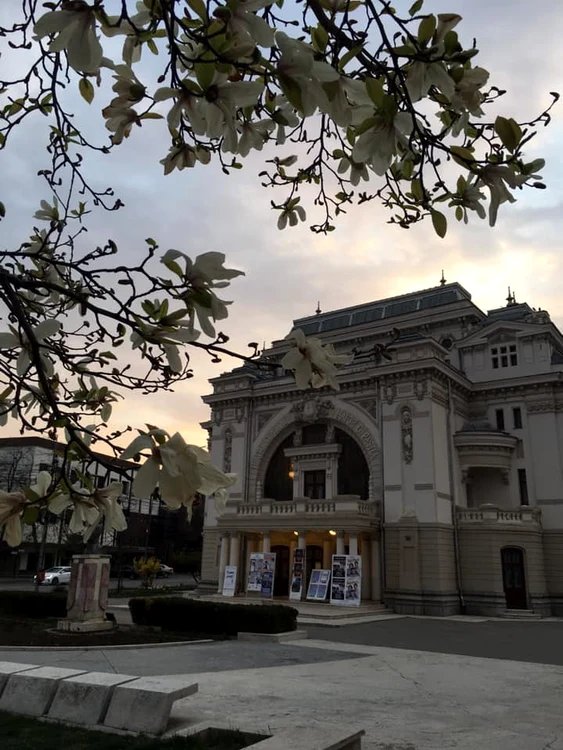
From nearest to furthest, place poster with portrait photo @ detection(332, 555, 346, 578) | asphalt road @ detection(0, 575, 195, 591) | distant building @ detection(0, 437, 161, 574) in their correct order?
poster with portrait photo @ detection(332, 555, 346, 578) < asphalt road @ detection(0, 575, 195, 591) < distant building @ detection(0, 437, 161, 574)

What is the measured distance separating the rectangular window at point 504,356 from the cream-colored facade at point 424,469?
0.18 feet

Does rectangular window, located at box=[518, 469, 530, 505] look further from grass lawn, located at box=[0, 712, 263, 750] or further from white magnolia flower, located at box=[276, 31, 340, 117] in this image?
white magnolia flower, located at box=[276, 31, 340, 117]

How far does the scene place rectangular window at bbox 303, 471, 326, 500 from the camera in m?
33.8

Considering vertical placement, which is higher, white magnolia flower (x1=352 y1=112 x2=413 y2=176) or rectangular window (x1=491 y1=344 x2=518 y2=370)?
rectangular window (x1=491 y1=344 x2=518 y2=370)

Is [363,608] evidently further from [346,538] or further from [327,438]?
[327,438]

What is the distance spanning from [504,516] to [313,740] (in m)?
26.9

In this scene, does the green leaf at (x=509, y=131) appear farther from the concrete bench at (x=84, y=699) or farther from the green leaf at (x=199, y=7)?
the concrete bench at (x=84, y=699)

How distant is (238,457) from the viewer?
36.6 m

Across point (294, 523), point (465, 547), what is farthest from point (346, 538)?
point (465, 547)

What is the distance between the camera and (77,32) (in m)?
1.86

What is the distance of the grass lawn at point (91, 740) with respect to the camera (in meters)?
6.18

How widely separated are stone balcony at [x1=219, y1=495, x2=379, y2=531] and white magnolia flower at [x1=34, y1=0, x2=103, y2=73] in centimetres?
2843

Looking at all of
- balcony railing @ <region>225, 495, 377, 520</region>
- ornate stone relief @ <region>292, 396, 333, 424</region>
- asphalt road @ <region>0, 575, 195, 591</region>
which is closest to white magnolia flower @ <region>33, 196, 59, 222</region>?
balcony railing @ <region>225, 495, 377, 520</region>

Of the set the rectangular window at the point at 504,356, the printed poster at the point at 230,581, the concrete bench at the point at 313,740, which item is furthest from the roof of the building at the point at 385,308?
the concrete bench at the point at 313,740
